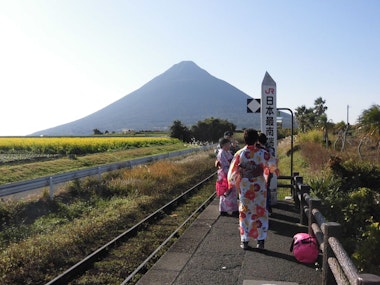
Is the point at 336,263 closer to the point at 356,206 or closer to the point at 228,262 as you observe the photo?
the point at 228,262

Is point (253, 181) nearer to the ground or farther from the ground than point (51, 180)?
farther from the ground

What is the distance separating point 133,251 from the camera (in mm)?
6664

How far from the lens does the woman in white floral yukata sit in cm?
584

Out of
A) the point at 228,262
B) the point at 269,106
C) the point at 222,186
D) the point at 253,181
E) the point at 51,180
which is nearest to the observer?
the point at 228,262

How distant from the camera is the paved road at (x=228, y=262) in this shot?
4.83m

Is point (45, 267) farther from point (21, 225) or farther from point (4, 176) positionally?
point (4, 176)

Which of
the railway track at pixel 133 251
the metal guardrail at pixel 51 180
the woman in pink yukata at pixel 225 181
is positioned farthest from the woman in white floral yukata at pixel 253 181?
the metal guardrail at pixel 51 180

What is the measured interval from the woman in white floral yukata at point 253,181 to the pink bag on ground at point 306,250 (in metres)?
0.73

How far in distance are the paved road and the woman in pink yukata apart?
909 millimetres

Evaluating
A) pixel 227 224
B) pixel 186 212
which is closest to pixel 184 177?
pixel 186 212

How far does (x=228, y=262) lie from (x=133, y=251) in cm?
188

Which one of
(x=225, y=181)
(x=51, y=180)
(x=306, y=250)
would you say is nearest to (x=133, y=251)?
(x=225, y=181)

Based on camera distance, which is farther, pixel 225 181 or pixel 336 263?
pixel 225 181

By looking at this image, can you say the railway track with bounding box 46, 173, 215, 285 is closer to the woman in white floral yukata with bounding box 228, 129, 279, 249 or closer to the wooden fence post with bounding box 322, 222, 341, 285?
the woman in white floral yukata with bounding box 228, 129, 279, 249
